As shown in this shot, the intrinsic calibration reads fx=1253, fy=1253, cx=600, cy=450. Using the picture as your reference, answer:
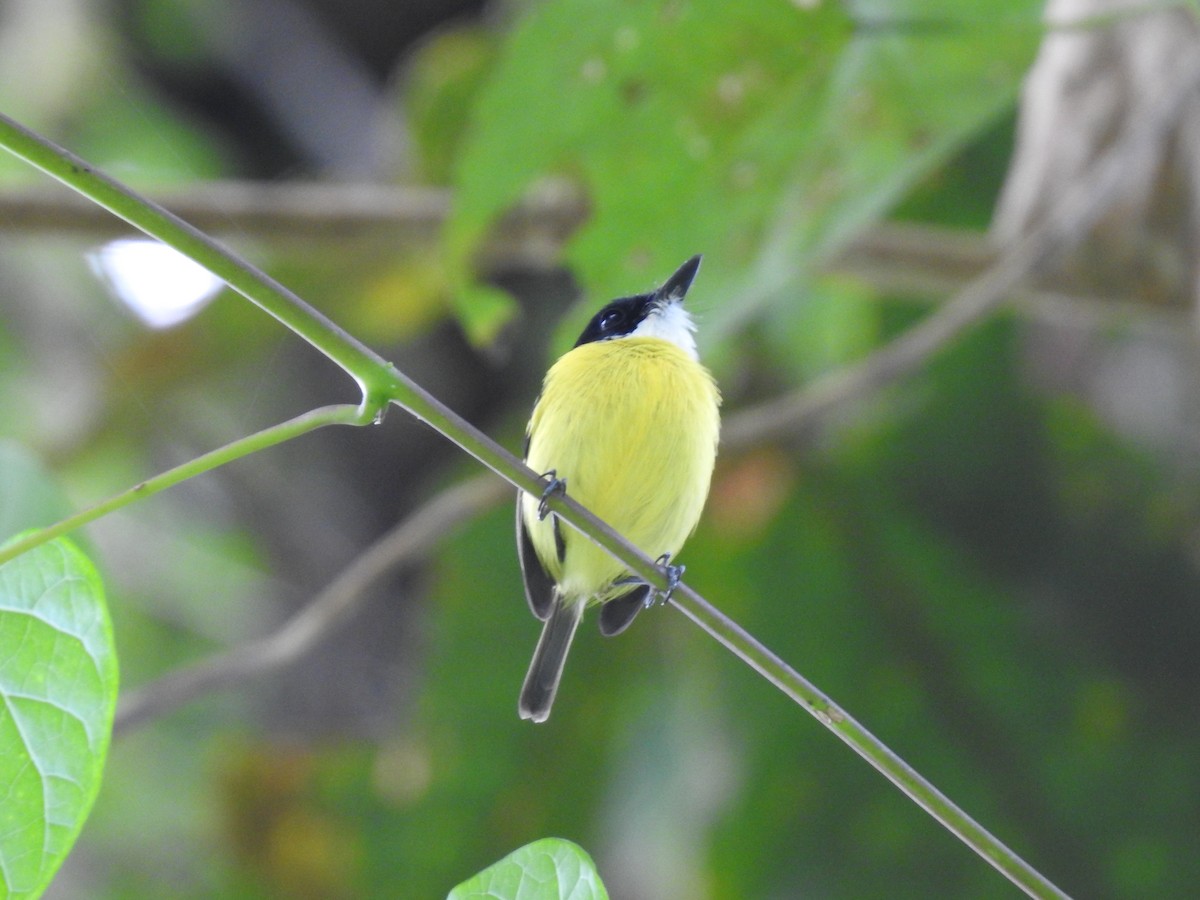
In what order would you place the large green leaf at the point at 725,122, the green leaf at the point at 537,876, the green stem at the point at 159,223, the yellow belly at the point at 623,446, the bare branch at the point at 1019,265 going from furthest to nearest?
1. the bare branch at the point at 1019,265
2. the large green leaf at the point at 725,122
3. the yellow belly at the point at 623,446
4. the green leaf at the point at 537,876
5. the green stem at the point at 159,223

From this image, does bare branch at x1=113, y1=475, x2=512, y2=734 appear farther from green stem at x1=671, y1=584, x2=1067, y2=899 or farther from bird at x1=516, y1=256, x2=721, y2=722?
green stem at x1=671, y1=584, x2=1067, y2=899

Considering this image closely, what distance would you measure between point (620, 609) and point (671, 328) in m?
0.46

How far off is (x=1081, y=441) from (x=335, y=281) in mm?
2139

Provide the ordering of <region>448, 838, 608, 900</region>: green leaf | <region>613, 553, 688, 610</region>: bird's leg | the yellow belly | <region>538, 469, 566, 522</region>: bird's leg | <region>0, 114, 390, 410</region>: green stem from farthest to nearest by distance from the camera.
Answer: the yellow belly < <region>538, 469, 566, 522</region>: bird's leg < <region>613, 553, 688, 610</region>: bird's leg < <region>448, 838, 608, 900</region>: green leaf < <region>0, 114, 390, 410</region>: green stem

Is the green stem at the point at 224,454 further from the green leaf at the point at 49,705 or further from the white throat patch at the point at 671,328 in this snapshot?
the white throat patch at the point at 671,328

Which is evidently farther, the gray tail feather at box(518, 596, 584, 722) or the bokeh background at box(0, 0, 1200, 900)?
the bokeh background at box(0, 0, 1200, 900)

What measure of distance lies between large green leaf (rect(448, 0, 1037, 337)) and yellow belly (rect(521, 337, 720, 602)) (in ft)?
0.75

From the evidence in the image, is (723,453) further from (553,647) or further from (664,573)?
(664,573)

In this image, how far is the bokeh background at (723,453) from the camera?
2.19 metres

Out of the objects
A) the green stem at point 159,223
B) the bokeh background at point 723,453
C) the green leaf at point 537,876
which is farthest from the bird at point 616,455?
the green stem at point 159,223

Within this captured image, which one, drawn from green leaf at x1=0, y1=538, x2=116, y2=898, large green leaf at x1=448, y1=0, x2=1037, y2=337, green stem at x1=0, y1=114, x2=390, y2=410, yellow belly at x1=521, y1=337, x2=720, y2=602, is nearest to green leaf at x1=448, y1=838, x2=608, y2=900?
green leaf at x1=0, y1=538, x2=116, y2=898

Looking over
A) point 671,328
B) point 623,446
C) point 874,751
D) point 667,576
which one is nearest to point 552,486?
point 667,576

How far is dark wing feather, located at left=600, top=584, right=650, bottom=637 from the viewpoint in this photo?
197cm

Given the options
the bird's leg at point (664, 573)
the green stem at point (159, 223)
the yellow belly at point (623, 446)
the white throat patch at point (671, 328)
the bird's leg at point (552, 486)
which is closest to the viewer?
the green stem at point (159, 223)
